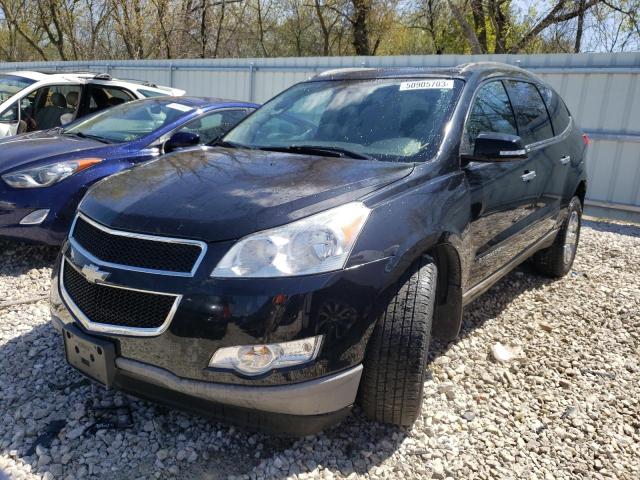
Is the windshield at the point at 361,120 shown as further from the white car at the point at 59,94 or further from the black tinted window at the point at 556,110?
the white car at the point at 59,94

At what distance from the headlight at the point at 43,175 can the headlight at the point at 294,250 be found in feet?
9.19

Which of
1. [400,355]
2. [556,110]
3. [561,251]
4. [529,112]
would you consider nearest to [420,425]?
[400,355]

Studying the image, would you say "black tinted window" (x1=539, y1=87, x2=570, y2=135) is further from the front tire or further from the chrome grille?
the chrome grille

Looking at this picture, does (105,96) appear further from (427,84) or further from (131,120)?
(427,84)

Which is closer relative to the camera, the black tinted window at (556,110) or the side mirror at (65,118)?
the black tinted window at (556,110)

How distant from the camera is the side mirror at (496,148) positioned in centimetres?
279

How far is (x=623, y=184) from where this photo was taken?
8219 mm

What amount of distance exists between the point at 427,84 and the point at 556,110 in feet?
5.90

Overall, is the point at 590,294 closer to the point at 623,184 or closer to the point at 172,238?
the point at 172,238

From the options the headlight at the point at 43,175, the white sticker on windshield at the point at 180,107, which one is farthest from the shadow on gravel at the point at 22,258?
the white sticker on windshield at the point at 180,107

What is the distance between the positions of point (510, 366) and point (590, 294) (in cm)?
165

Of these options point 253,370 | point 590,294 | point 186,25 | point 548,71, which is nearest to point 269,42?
point 186,25

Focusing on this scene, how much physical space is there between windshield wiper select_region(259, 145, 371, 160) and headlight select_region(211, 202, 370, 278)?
0.82 m

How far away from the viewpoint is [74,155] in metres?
4.38
